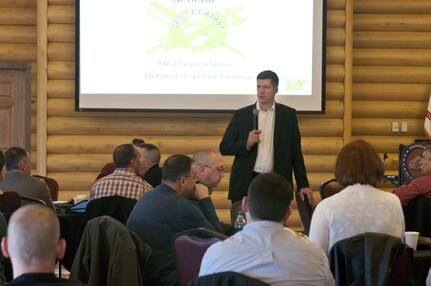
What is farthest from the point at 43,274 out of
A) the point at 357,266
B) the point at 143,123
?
the point at 143,123

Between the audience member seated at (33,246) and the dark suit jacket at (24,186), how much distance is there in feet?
10.3

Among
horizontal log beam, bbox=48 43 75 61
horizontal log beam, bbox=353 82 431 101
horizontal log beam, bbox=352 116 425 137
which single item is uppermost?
horizontal log beam, bbox=48 43 75 61

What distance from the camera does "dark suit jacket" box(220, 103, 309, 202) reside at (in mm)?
5934

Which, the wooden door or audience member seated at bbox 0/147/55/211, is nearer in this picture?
audience member seated at bbox 0/147/55/211

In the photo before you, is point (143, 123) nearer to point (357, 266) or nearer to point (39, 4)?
point (39, 4)

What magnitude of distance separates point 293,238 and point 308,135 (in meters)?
5.53

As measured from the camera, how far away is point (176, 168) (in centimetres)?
418

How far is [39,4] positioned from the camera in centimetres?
798

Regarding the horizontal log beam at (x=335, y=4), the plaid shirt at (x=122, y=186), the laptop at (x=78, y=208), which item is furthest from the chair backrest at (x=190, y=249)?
the horizontal log beam at (x=335, y=4)

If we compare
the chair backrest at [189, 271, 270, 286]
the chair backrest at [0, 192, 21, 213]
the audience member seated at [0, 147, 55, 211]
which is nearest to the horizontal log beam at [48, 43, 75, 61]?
the audience member seated at [0, 147, 55, 211]

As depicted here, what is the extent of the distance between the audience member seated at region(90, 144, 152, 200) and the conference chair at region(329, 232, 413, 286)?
6.95ft

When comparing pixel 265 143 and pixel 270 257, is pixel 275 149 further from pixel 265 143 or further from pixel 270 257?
pixel 270 257

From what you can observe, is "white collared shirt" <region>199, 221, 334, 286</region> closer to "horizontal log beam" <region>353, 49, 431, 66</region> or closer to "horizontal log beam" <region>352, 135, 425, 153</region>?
"horizontal log beam" <region>352, 135, 425, 153</region>

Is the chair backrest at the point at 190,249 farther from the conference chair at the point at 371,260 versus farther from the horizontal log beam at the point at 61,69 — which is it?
the horizontal log beam at the point at 61,69
